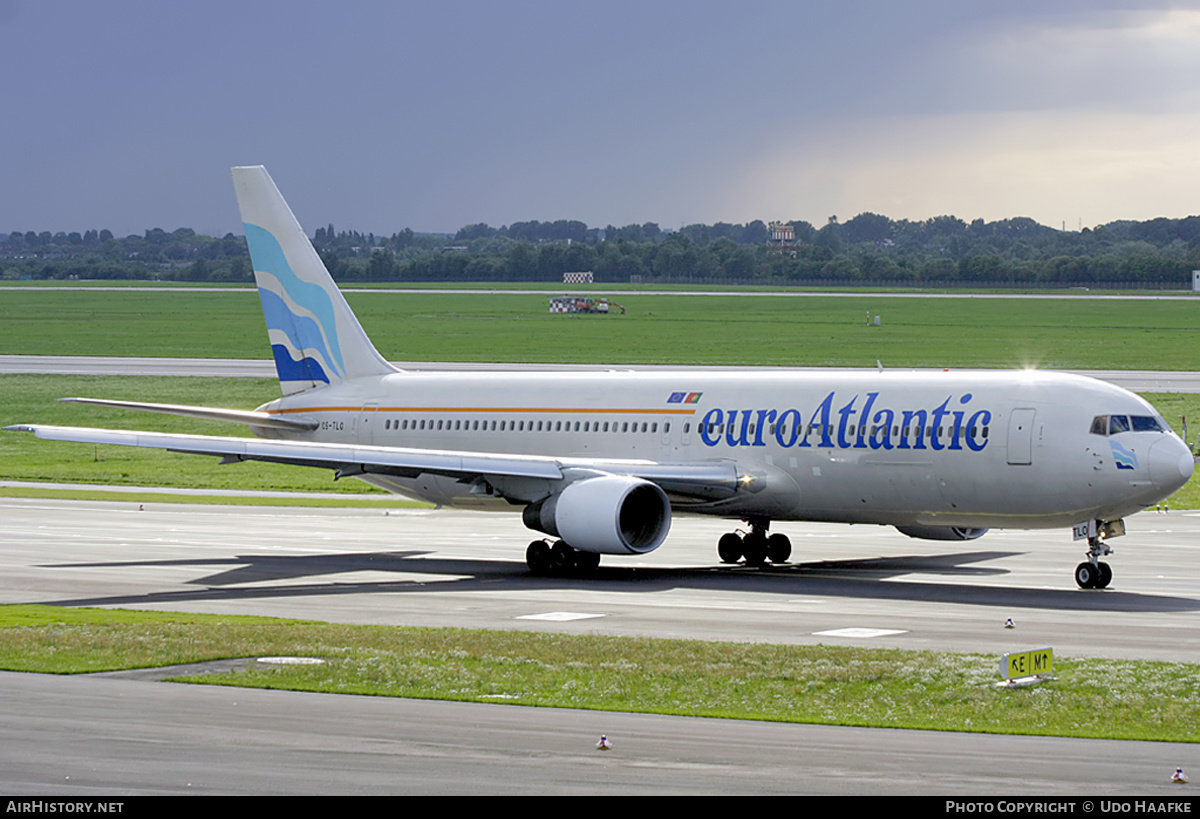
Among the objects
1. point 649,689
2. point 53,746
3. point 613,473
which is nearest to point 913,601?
point 613,473

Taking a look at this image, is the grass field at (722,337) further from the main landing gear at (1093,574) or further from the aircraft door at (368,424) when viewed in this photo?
the main landing gear at (1093,574)

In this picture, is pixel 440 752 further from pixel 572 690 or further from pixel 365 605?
pixel 365 605

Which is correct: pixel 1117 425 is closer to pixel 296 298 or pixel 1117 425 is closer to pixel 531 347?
pixel 296 298

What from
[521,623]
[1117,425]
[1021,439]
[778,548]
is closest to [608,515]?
[778,548]

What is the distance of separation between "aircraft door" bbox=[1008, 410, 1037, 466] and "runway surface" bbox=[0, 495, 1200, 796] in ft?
9.46

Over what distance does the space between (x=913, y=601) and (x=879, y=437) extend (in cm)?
560

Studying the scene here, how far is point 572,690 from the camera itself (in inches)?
923

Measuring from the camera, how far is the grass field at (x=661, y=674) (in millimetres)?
21797

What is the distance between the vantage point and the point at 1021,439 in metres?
36.5

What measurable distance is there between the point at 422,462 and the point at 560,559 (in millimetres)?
4104

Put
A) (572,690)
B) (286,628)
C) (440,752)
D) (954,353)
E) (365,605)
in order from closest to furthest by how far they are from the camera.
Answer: (440,752)
(572,690)
(286,628)
(365,605)
(954,353)

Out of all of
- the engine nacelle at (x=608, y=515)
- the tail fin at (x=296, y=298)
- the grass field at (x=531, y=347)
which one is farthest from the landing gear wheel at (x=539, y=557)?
the grass field at (x=531, y=347)

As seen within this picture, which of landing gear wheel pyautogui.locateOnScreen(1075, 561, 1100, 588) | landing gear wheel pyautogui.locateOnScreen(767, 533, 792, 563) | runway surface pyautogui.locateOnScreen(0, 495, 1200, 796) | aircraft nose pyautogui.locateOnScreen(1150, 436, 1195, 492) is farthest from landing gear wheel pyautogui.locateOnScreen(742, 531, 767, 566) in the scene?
aircraft nose pyautogui.locateOnScreen(1150, 436, 1195, 492)

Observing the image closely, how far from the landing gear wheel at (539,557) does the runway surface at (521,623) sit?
1.55 ft
